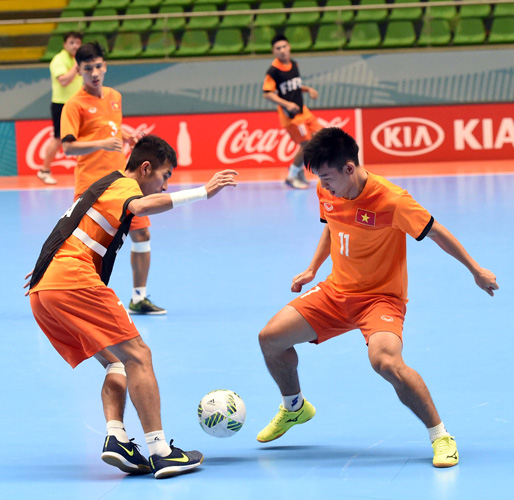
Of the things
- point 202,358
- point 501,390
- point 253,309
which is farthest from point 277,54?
point 501,390

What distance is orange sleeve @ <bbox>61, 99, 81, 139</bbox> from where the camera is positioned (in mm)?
7175

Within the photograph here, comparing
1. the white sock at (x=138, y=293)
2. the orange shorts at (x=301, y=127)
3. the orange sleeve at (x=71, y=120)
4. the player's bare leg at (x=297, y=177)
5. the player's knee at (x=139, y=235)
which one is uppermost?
the orange shorts at (x=301, y=127)

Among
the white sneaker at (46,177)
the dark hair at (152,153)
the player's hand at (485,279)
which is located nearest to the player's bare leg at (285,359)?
the player's hand at (485,279)

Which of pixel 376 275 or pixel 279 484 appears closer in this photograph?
pixel 279 484

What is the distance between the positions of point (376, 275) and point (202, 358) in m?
1.80

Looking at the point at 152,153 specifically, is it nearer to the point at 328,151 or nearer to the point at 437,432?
the point at 328,151

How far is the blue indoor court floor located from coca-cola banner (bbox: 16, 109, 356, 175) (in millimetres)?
6743

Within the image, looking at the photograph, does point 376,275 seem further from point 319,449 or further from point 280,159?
point 280,159

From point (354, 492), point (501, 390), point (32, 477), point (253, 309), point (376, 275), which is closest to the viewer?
point (354, 492)

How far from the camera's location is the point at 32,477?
4066 mm

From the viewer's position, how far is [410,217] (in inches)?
166

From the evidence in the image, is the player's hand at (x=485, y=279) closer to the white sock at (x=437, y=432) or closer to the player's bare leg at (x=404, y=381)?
the player's bare leg at (x=404, y=381)

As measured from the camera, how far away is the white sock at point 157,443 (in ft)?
13.1

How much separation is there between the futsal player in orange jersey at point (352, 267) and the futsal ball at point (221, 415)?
216mm
